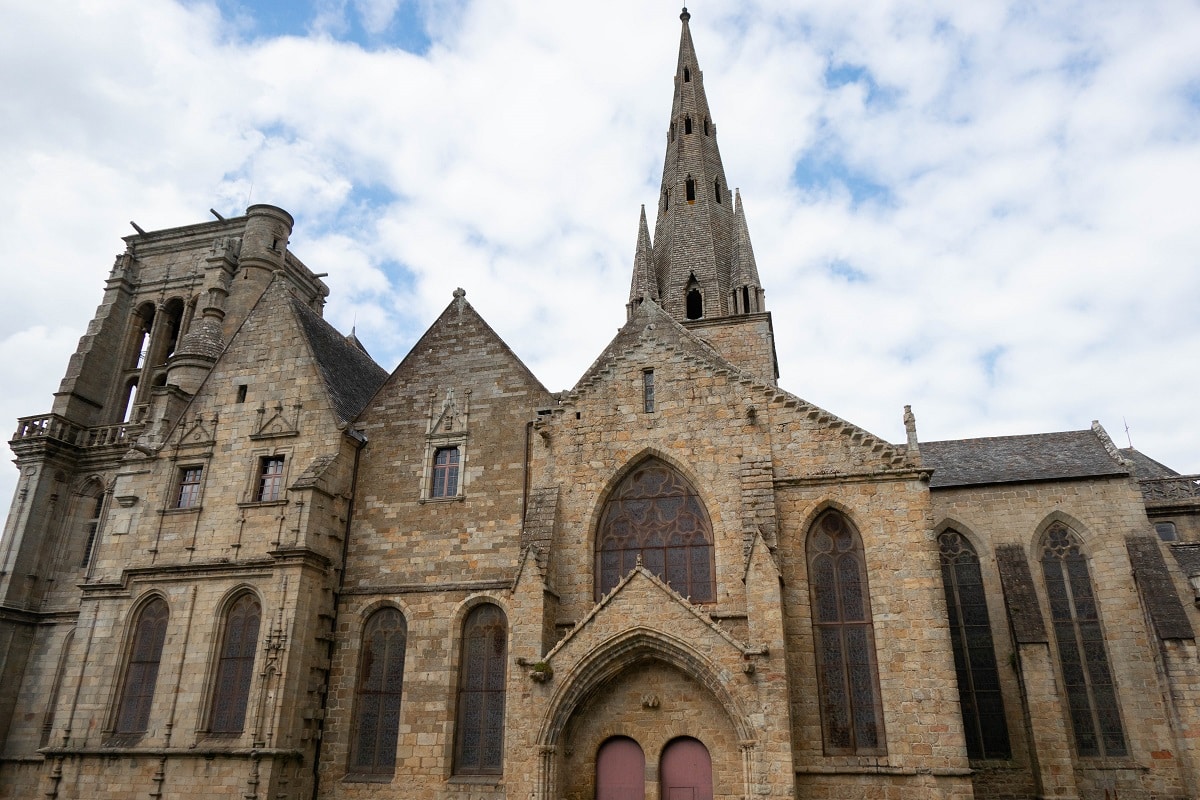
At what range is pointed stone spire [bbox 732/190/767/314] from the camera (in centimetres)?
3041

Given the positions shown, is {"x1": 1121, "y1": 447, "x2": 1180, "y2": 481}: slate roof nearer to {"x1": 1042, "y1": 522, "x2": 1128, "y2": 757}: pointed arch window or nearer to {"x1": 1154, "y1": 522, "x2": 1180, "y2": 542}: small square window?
{"x1": 1154, "y1": 522, "x2": 1180, "y2": 542}: small square window

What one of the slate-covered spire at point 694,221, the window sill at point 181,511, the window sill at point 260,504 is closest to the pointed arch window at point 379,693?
the window sill at point 260,504

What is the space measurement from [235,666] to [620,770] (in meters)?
8.73

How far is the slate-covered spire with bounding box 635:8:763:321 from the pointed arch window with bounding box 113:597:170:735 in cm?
1933

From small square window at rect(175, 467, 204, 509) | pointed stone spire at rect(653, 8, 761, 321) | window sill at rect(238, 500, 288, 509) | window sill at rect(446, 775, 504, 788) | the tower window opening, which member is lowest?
window sill at rect(446, 775, 504, 788)

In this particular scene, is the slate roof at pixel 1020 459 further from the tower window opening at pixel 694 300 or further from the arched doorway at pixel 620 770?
the arched doorway at pixel 620 770

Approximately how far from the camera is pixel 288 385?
67.8 ft

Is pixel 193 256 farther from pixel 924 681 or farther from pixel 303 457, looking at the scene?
pixel 924 681

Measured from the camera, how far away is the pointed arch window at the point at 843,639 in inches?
589

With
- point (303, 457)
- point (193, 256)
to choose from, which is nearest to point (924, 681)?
point (303, 457)

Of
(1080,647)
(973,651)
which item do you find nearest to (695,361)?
(973,651)

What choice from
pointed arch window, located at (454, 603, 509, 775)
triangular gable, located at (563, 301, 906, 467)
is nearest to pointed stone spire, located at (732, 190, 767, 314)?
triangular gable, located at (563, 301, 906, 467)

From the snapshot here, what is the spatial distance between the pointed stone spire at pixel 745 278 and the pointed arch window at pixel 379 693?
58.1 ft

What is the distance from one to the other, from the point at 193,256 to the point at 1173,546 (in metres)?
32.5
